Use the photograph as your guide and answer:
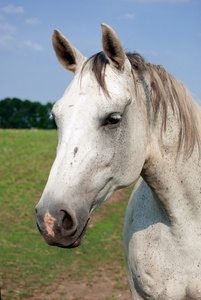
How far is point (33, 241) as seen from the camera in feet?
30.5

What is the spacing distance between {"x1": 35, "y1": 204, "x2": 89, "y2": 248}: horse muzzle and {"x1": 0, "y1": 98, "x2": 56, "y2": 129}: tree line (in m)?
35.9

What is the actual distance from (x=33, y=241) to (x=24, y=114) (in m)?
33.4

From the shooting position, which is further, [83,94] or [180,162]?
[180,162]

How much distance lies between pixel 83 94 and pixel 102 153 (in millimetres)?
374

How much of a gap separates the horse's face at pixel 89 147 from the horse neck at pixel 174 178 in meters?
0.19

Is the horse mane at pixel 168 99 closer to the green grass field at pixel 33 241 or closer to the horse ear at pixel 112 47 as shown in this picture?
the horse ear at pixel 112 47

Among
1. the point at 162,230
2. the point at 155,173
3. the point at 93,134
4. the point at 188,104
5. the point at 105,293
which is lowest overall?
the point at 105,293

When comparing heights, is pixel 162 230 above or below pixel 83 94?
below

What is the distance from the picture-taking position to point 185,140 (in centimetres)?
238

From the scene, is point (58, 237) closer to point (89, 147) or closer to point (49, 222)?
point (49, 222)

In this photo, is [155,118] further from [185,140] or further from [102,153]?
[102,153]

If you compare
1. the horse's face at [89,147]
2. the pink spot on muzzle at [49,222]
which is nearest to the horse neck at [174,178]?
the horse's face at [89,147]

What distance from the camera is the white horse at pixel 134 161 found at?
1837mm

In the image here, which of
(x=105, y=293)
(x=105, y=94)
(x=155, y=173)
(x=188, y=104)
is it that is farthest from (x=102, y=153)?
(x=105, y=293)
